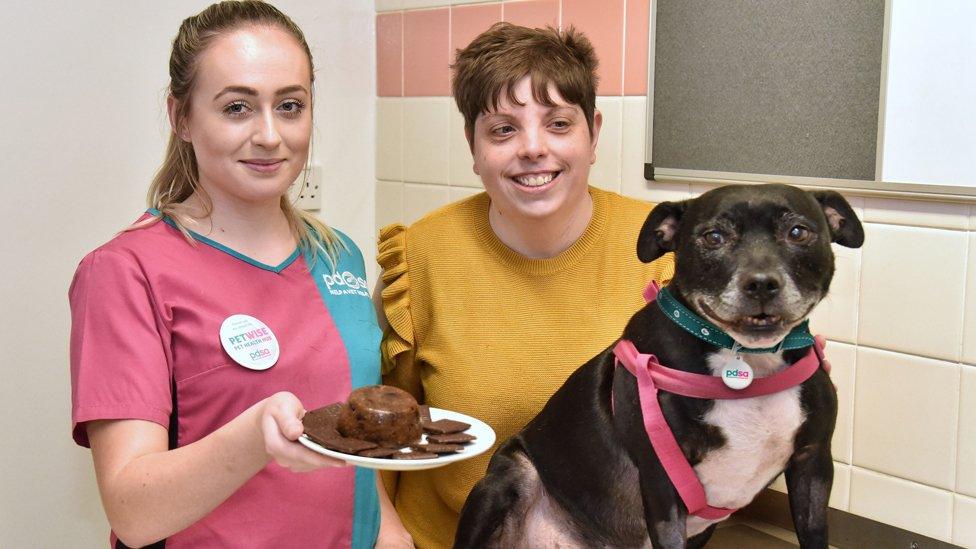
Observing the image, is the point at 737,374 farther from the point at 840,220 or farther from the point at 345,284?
the point at 345,284

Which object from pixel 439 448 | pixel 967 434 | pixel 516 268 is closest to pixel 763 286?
pixel 439 448

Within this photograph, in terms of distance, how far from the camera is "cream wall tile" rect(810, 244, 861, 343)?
5.98 feet

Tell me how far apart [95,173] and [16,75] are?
27 cm

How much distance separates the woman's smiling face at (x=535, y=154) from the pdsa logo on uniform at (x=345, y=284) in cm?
28

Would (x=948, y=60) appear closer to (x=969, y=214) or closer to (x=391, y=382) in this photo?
(x=969, y=214)

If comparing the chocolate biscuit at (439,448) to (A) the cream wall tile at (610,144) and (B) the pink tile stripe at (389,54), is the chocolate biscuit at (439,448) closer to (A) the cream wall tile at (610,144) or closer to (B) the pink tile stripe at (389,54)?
(A) the cream wall tile at (610,144)

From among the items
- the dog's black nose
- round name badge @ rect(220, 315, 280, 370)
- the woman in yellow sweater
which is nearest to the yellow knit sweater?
the woman in yellow sweater

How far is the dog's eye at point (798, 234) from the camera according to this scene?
1.13 m

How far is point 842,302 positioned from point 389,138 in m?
1.47

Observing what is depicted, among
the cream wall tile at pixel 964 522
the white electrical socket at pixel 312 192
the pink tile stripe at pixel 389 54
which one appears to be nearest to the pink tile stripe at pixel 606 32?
the pink tile stripe at pixel 389 54

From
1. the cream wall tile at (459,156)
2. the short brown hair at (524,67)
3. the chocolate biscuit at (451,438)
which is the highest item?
→ the short brown hair at (524,67)

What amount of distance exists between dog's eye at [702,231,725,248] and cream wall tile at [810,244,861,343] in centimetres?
74

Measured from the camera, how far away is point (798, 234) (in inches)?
44.5

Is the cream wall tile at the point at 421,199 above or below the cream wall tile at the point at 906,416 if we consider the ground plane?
above
